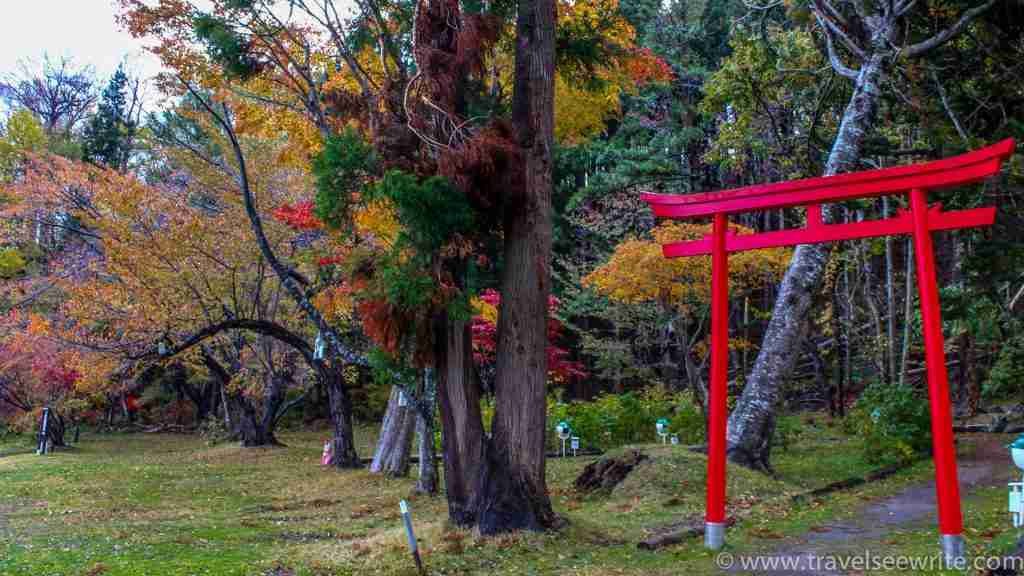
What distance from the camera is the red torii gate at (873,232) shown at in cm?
629

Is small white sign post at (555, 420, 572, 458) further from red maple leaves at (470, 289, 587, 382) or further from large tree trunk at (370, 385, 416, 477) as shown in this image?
large tree trunk at (370, 385, 416, 477)

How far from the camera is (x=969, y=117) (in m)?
12.6

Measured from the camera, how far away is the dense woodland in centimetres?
852

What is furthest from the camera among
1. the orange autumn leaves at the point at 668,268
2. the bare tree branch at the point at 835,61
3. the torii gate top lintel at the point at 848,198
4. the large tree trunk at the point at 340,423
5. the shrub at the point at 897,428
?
the orange autumn leaves at the point at 668,268

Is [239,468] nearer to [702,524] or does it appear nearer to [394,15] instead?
[394,15]

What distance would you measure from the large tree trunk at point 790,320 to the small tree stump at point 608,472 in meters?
1.34

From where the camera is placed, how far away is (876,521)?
28.2 feet

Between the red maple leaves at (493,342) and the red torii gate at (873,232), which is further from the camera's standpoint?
the red maple leaves at (493,342)

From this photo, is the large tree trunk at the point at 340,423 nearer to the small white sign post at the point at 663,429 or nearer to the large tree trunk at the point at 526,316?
the small white sign post at the point at 663,429

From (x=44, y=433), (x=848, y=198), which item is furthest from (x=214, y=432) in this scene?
(x=848, y=198)

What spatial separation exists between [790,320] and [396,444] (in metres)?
6.81

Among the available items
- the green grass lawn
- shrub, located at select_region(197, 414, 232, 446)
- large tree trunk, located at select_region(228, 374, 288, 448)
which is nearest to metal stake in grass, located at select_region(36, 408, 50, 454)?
A: shrub, located at select_region(197, 414, 232, 446)

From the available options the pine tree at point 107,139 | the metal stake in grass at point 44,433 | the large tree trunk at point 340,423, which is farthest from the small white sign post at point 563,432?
the pine tree at point 107,139

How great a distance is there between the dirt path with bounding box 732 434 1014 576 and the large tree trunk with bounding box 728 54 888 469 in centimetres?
198
